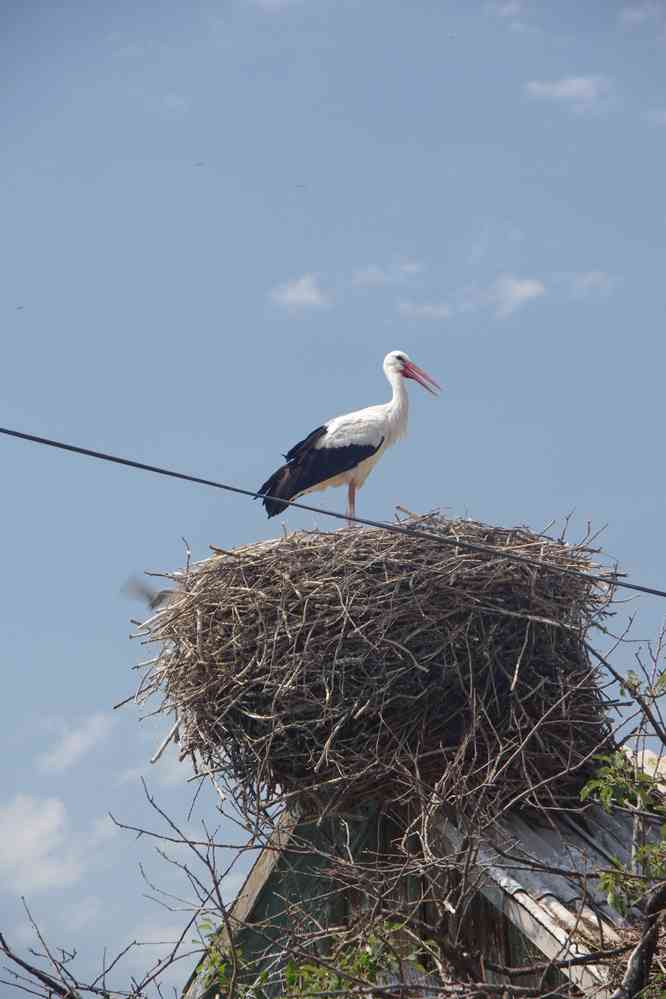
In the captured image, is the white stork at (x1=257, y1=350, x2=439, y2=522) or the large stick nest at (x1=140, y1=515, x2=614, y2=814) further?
the white stork at (x1=257, y1=350, x2=439, y2=522)

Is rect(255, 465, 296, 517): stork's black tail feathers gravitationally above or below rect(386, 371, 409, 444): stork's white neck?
below

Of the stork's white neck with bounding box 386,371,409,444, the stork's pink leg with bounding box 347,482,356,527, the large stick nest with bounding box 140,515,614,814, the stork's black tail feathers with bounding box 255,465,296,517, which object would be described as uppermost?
the stork's white neck with bounding box 386,371,409,444

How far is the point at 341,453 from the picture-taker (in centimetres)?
1036

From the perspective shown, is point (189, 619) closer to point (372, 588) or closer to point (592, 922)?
point (372, 588)

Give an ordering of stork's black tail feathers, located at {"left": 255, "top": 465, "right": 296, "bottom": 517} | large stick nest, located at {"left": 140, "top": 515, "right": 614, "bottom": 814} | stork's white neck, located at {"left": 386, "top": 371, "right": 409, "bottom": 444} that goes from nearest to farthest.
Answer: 1. large stick nest, located at {"left": 140, "top": 515, "right": 614, "bottom": 814}
2. stork's black tail feathers, located at {"left": 255, "top": 465, "right": 296, "bottom": 517}
3. stork's white neck, located at {"left": 386, "top": 371, "right": 409, "bottom": 444}

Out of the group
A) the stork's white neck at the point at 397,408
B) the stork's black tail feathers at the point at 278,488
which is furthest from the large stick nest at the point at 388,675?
the stork's white neck at the point at 397,408

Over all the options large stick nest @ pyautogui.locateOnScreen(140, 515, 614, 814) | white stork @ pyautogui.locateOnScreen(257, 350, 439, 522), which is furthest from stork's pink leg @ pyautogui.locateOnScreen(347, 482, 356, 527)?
large stick nest @ pyautogui.locateOnScreen(140, 515, 614, 814)

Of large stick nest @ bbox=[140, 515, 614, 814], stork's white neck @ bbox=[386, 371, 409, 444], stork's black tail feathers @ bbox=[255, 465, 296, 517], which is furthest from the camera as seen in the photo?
stork's white neck @ bbox=[386, 371, 409, 444]

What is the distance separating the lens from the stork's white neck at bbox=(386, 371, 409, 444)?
35.4ft

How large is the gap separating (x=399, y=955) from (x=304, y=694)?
2.25 m

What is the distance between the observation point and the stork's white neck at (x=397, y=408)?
35.4 ft

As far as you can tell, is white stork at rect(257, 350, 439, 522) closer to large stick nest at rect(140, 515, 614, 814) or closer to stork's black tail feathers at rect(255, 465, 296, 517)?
stork's black tail feathers at rect(255, 465, 296, 517)

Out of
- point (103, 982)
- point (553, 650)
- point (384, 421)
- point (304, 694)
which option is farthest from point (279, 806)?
point (384, 421)

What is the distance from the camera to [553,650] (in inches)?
281
